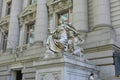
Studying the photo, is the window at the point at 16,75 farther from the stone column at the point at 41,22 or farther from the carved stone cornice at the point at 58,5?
the carved stone cornice at the point at 58,5

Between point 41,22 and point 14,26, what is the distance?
4.66m

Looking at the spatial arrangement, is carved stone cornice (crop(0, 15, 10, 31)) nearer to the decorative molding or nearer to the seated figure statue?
the seated figure statue

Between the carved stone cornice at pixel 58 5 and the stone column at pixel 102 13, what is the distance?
380 cm

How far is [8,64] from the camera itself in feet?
75.4

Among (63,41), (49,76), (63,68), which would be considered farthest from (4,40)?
(63,68)

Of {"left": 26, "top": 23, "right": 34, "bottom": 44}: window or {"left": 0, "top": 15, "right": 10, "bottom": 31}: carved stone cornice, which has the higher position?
{"left": 0, "top": 15, "right": 10, "bottom": 31}: carved stone cornice

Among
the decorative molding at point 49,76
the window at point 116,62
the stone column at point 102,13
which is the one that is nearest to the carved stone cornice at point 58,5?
the stone column at point 102,13

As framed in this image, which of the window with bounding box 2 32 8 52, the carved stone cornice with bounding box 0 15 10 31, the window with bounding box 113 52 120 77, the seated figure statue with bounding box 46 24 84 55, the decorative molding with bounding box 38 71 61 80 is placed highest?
the carved stone cornice with bounding box 0 15 10 31

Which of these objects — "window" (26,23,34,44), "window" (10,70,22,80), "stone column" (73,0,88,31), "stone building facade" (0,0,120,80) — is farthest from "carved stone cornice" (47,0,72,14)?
"window" (10,70,22,80)

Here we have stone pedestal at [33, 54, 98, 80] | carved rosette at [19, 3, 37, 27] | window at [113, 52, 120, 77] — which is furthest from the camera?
carved rosette at [19, 3, 37, 27]

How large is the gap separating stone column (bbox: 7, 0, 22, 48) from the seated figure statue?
1164 centimetres

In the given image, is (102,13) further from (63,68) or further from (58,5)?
(63,68)

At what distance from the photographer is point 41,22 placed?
76.2 feet

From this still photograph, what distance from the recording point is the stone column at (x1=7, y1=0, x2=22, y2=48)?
25.6 m
